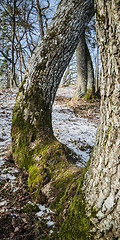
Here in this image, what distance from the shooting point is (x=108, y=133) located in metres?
1.09

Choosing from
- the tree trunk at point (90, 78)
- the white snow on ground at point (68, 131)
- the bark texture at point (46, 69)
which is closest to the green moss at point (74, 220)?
the bark texture at point (46, 69)

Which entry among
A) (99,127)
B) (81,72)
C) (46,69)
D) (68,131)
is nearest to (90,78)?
(81,72)

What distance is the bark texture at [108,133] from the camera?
0.94 m

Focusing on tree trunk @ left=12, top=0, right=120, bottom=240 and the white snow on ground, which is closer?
tree trunk @ left=12, top=0, right=120, bottom=240

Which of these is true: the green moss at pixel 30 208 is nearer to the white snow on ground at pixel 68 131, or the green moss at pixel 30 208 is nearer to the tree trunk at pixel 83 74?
the white snow on ground at pixel 68 131

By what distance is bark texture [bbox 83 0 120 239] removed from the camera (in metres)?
0.94

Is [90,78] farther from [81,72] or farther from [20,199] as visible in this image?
[20,199]

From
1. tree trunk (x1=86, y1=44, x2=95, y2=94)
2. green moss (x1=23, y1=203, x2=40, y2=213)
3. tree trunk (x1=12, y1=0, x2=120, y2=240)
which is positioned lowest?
green moss (x1=23, y1=203, x2=40, y2=213)

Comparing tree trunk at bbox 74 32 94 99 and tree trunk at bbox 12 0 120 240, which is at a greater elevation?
tree trunk at bbox 74 32 94 99

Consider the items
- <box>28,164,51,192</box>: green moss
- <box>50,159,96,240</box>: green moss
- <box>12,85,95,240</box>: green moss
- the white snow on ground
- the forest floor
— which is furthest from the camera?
the white snow on ground

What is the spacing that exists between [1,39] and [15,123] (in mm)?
14635

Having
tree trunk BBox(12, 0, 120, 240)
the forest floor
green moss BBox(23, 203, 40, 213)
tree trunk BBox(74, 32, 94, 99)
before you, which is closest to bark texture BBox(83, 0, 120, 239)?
tree trunk BBox(12, 0, 120, 240)

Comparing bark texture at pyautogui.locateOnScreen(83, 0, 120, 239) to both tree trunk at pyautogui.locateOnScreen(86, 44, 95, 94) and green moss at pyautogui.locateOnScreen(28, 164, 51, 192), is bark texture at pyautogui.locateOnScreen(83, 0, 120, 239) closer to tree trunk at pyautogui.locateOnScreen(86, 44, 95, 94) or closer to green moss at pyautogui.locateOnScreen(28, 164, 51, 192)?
green moss at pyautogui.locateOnScreen(28, 164, 51, 192)

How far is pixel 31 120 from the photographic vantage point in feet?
8.32
